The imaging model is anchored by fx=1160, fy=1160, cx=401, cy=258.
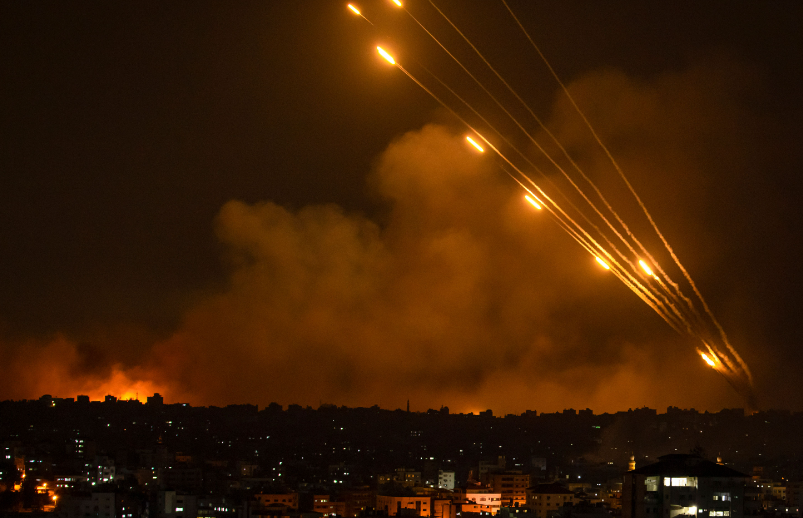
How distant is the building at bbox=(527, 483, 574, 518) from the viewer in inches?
1605

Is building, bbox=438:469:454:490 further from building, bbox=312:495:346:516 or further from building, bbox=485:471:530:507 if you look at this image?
building, bbox=312:495:346:516

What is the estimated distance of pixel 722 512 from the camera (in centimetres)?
2625

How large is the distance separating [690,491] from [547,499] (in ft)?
50.9

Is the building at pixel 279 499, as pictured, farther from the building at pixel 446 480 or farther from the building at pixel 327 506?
the building at pixel 446 480

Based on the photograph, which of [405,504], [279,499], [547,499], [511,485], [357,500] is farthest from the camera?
[511,485]

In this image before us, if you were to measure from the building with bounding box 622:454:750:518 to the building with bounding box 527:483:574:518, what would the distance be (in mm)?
13529

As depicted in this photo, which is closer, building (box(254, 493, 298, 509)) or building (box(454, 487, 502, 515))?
building (box(254, 493, 298, 509))

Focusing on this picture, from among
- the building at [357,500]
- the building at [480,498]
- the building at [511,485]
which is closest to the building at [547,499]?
the building at [480,498]

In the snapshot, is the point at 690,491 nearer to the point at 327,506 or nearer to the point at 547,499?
the point at 547,499

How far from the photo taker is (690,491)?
86.2 feet

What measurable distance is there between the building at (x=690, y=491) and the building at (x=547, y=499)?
13529mm

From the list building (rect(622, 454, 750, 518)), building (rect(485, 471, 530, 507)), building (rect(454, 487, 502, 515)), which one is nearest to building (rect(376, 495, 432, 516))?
building (rect(454, 487, 502, 515))

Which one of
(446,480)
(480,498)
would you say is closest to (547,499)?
(480,498)

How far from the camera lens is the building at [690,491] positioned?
86.0 ft
